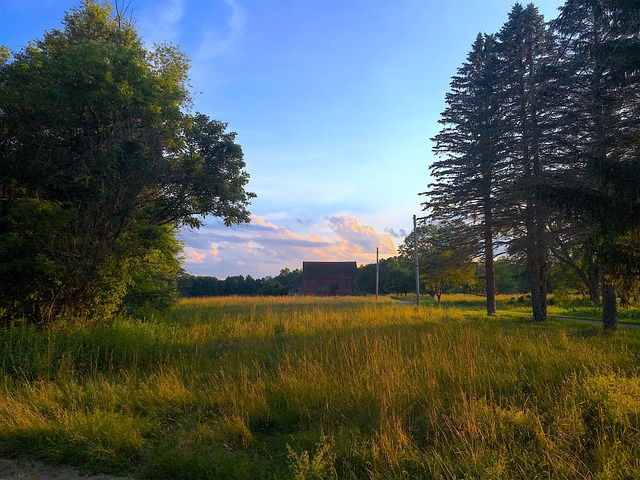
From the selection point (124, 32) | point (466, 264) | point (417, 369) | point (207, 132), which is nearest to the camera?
point (417, 369)

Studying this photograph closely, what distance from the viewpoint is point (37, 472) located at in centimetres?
386

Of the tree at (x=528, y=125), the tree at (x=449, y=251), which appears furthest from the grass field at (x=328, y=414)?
the tree at (x=449, y=251)

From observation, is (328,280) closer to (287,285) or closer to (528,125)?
(287,285)

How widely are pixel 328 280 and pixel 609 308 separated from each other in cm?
5813

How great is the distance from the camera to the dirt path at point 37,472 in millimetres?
3751

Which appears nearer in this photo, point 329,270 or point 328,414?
point 328,414

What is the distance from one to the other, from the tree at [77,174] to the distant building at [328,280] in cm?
5835

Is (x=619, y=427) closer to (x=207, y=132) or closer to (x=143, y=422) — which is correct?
(x=143, y=422)

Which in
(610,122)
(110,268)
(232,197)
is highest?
(610,122)

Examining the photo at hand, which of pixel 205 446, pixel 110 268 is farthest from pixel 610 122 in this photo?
pixel 110 268

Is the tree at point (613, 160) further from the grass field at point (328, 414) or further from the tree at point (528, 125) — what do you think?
the tree at point (528, 125)

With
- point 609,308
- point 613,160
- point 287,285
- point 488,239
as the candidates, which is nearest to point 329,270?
point 287,285

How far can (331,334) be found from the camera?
1050cm

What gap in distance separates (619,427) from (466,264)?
17.6 meters
